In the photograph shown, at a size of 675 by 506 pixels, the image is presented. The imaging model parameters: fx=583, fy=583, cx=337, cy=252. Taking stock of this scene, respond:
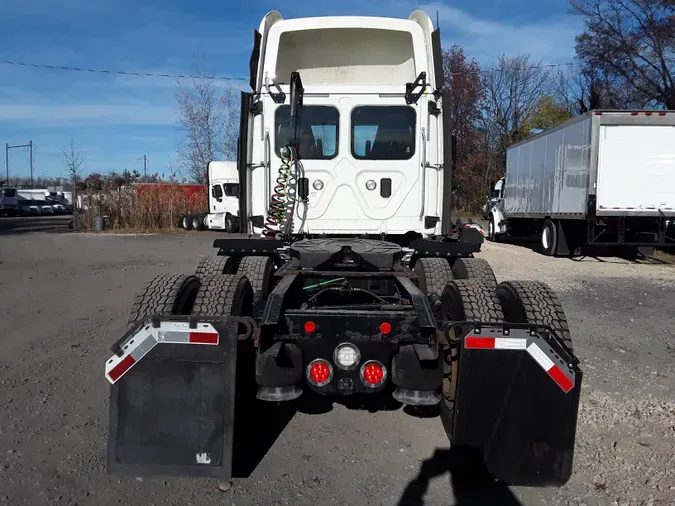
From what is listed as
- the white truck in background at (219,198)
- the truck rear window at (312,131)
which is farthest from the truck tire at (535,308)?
the white truck in background at (219,198)

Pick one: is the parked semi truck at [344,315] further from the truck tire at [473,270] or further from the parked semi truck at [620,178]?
the parked semi truck at [620,178]

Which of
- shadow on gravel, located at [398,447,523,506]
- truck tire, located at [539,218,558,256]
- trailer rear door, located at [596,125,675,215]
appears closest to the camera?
shadow on gravel, located at [398,447,523,506]

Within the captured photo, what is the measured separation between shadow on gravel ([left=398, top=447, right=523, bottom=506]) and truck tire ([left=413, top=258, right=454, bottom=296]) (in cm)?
169

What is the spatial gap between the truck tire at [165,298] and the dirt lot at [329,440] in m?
1.01

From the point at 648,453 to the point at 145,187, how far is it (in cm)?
2843

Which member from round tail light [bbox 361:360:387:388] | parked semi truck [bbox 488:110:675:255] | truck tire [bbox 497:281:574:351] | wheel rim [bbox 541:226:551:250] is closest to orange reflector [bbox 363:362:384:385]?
round tail light [bbox 361:360:387:388]

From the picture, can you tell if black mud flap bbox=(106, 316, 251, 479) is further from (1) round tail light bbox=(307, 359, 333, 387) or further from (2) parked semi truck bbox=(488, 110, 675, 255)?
A: (2) parked semi truck bbox=(488, 110, 675, 255)

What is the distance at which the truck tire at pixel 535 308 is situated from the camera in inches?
150

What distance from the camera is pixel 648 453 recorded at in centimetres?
397

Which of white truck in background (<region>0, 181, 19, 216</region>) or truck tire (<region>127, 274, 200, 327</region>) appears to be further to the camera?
white truck in background (<region>0, 181, 19, 216</region>)

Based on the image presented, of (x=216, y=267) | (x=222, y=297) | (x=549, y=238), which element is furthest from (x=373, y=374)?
(x=549, y=238)

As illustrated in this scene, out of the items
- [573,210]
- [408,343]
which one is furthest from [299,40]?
[573,210]

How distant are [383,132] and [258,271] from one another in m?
2.10

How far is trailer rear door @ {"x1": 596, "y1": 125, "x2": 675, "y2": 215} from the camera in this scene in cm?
1396
